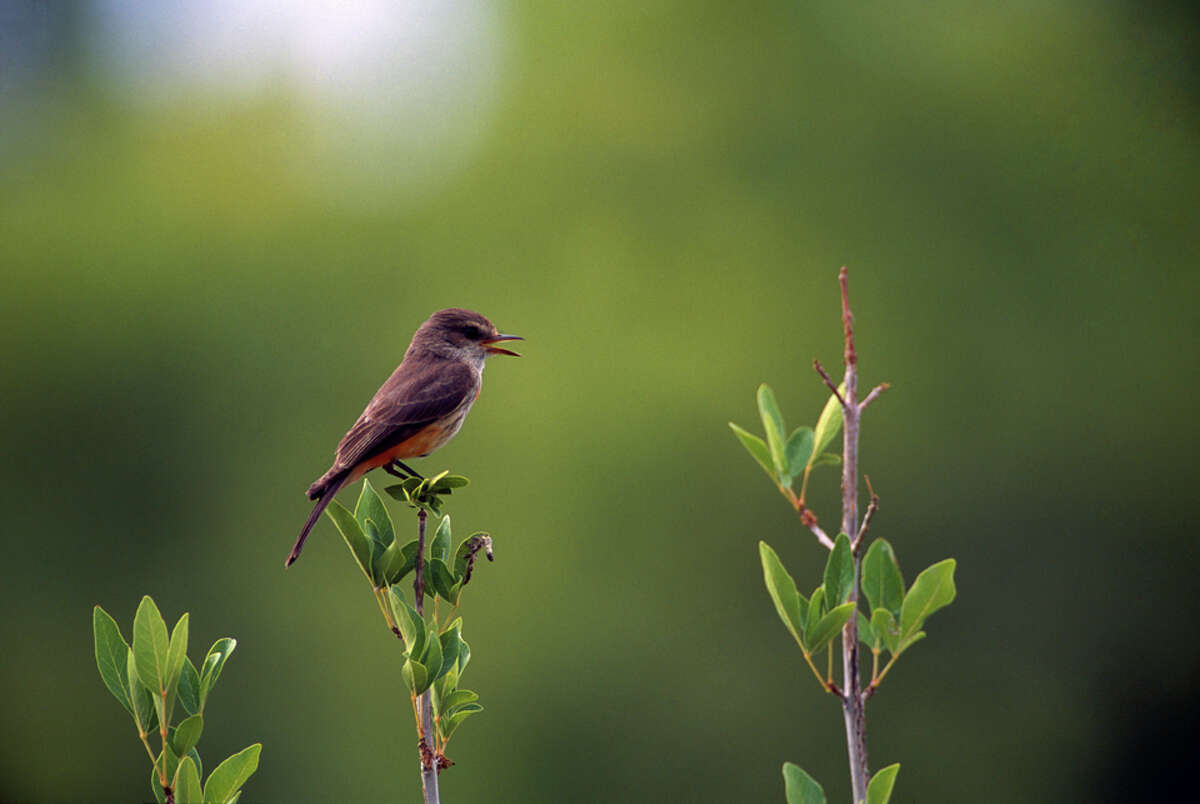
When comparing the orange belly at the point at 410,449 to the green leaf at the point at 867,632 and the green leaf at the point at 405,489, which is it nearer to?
the green leaf at the point at 405,489

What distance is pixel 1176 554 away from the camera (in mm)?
17734

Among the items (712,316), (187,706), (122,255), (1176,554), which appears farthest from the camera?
(122,255)

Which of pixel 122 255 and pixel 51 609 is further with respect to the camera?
pixel 122 255

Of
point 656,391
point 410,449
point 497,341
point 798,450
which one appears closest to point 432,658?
point 798,450

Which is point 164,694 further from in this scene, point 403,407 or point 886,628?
point 403,407

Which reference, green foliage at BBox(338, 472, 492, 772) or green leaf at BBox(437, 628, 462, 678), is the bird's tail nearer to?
green foliage at BBox(338, 472, 492, 772)

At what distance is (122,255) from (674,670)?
38.2 ft

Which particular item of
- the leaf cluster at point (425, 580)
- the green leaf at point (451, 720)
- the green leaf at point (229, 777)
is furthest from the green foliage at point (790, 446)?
the green leaf at point (229, 777)

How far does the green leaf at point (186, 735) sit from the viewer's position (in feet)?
6.26

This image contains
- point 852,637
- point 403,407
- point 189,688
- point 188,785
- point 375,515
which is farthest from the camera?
point 403,407

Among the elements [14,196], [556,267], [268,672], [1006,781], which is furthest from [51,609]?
[1006,781]

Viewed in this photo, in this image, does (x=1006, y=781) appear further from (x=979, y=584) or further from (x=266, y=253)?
(x=266, y=253)

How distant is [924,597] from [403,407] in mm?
2619

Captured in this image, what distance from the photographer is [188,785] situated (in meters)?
1.89
